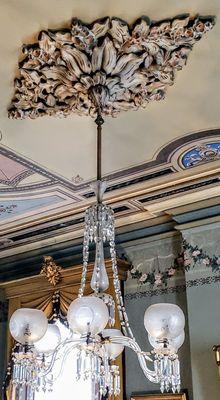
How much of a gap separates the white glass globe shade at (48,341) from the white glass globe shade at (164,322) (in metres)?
0.59

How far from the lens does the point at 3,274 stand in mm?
5379

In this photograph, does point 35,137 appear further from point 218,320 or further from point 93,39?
point 218,320

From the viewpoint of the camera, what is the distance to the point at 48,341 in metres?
2.70

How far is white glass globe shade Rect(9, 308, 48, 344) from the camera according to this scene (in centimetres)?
246

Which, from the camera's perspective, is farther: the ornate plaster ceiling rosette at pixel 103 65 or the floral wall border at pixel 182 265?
the floral wall border at pixel 182 265

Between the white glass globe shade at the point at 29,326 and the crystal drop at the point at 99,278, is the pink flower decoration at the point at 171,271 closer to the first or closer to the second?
the crystal drop at the point at 99,278

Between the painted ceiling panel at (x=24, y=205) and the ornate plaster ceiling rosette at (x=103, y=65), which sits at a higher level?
the painted ceiling panel at (x=24, y=205)

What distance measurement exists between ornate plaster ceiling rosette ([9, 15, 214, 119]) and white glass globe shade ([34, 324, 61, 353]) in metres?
1.13

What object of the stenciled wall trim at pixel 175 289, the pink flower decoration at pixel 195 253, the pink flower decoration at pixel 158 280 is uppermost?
the pink flower decoration at pixel 195 253

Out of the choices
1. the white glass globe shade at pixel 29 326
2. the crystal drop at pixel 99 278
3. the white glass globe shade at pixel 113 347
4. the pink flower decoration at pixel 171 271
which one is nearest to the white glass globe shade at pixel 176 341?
the white glass globe shade at pixel 113 347

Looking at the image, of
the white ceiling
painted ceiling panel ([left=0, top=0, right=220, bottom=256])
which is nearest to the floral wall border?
painted ceiling panel ([left=0, top=0, right=220, bottom=256])

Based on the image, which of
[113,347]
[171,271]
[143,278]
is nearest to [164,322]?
[113,347]

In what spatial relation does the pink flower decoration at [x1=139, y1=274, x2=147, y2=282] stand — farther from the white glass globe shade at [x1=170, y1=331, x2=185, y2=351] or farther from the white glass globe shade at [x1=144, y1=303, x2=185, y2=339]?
the white glass globe shade at [x1=144, y1=303, x2=185, y2=339]

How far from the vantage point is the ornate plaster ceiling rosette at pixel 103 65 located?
2.21 m
